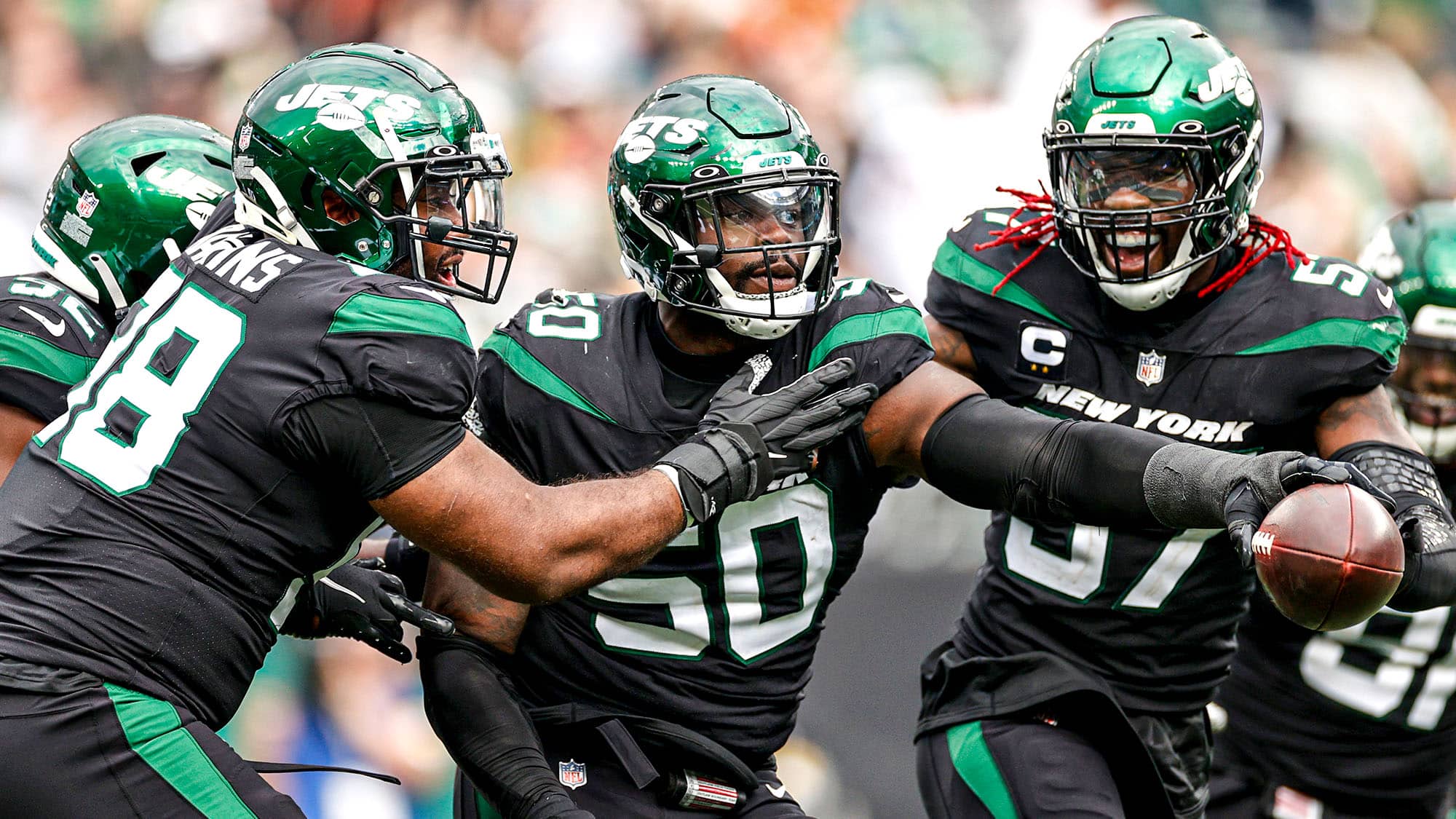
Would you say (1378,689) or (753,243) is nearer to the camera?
(753,243)

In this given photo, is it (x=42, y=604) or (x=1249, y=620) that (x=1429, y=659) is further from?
(x=42, y=604)

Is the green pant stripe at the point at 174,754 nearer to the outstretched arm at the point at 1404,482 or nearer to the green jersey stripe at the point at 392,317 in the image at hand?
the green jersey stripe at the point at 392,317

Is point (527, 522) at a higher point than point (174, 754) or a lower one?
higher

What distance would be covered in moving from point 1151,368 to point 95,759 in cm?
214

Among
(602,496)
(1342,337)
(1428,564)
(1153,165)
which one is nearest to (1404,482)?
(1428,564)

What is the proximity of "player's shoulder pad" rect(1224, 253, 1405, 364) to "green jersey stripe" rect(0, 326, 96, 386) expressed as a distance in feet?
7.91

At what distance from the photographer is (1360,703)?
4.13 meters

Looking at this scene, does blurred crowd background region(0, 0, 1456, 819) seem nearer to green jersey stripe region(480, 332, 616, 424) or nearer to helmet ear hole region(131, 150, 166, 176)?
helmet ear hole region(131, 150, 166, 176)

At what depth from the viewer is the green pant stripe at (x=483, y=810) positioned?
303cm

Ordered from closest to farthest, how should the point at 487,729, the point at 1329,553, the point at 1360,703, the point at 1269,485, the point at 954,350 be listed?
the point at 1329,553, the point at 1269,485, the point at 487,729, the point at 954,350, the point at 1360,703

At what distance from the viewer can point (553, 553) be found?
8.61 ft

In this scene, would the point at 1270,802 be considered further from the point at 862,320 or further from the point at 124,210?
the point at 124,210

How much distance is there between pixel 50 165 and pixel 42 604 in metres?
3.68

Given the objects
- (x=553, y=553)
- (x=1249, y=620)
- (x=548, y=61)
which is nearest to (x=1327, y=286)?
(x=1249, y=620)
